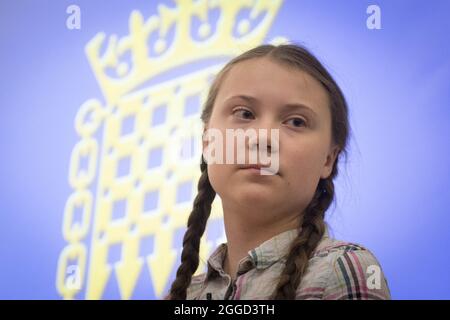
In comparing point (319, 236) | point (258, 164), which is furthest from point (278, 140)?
point (319, 236)

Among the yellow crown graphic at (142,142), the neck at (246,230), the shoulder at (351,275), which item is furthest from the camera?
the yellow crown graphic at (142,142)

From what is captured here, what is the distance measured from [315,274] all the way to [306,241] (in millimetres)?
63

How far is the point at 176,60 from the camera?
162 centimetres

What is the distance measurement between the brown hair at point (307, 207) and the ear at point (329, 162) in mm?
12

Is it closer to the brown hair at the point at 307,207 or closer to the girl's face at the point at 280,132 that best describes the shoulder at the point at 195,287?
the brown hair at the point at 307,207

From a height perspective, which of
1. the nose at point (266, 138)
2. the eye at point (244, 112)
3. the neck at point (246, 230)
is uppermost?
the eye at point (244, 112)

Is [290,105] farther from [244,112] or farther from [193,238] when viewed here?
[193,238]

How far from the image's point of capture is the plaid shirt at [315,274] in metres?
0.73

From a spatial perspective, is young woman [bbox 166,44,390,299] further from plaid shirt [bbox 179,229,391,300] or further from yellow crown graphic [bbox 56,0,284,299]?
yellow crown graphic [bbox 56,0,284,299]

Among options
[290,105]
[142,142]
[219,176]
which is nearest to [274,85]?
[290,105]

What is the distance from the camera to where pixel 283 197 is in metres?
0.80

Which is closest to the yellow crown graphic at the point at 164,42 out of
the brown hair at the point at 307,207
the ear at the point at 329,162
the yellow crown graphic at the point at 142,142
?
the yellow crown graphic at the point at 142,142

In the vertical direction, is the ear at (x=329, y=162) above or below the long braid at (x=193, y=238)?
above
